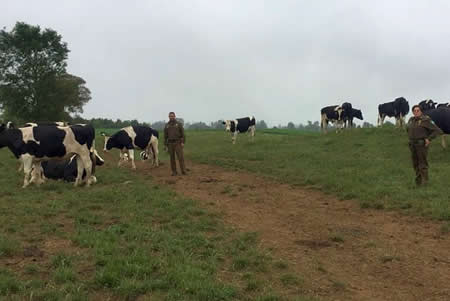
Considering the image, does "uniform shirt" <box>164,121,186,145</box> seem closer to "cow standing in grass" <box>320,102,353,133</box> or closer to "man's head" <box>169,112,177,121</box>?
"man's head" <box>169,112,177,121</box>

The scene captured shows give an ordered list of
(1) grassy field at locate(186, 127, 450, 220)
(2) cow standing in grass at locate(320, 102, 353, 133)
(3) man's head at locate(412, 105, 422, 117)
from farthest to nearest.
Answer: (2) cow standing in grass at locate(320, 102, 353, 133) < (3) man's head at locate(412, 105, 422, 117) < (1) grassy field at locate(186, 127, 450, 220)

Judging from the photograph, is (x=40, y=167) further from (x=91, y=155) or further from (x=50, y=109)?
(x=50, y=109)

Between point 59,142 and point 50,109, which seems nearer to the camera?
point 59,142

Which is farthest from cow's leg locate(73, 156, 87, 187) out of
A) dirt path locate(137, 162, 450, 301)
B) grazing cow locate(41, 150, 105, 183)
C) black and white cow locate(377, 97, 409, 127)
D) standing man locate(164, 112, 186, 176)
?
black and white cow locate(377, 97, 409, 127)

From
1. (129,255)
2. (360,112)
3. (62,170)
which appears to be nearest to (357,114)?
(360,112)

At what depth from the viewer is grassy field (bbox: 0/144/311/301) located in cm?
553

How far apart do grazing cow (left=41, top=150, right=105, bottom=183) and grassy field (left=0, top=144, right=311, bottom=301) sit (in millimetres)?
4038

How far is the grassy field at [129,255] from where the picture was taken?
5.53 metres

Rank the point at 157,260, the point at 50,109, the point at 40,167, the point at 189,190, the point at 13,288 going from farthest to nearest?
the point at 50,109 → the point at 40,167 → the point at 189,190 → the point at 157,260 → the point at 13,288

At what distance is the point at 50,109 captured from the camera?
49.4 meters

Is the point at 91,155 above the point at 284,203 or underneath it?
above

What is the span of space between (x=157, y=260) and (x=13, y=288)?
200 centimetres

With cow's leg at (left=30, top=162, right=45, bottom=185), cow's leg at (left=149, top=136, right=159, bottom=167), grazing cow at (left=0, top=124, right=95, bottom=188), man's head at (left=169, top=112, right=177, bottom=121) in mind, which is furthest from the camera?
cow's leg at (left=149, top=136, right=159, bottom=167)

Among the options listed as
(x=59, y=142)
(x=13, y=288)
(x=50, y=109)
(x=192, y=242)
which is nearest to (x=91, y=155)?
(x=59, y=142)
